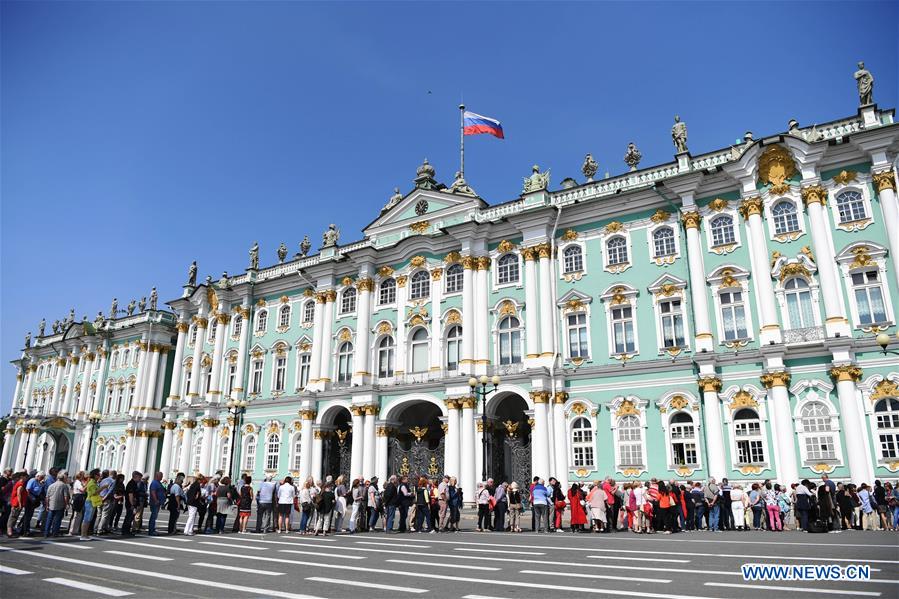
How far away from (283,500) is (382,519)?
23.5 feet

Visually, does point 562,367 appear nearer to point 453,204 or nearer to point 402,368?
point 402,368

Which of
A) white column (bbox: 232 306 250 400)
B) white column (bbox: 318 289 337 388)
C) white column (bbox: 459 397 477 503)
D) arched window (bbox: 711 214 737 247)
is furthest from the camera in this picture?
white column (bbox: 232 306 250 400)

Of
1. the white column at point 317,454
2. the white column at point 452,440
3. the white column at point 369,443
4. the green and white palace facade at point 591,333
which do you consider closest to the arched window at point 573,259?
the green and white palace facade at point 591,333

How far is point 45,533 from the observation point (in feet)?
59.8

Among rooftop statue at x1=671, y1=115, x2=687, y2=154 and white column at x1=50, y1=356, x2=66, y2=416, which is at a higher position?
rooftop statue at x1=671, y1=115, x2=687, y2=154

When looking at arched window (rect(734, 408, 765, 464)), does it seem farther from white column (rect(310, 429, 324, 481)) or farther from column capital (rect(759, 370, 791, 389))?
white column (rect(310, 429, 324, 481))

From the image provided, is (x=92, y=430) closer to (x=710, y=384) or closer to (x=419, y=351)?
(x=419, y=351)

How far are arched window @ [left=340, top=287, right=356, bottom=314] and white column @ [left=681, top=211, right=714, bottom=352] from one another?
20.2m

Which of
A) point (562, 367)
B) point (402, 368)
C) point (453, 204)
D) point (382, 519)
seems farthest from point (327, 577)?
point (453, 204)

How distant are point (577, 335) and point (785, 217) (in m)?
10.6

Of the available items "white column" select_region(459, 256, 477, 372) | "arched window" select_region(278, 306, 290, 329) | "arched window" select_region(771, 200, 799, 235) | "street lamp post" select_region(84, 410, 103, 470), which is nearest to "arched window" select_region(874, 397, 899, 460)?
"arched window" select_region(771, 200, 799, 235)

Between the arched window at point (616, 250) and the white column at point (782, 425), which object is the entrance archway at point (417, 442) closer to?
the arched window at point (616, 250)

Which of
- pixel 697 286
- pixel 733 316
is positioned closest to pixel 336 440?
pixel 697 286

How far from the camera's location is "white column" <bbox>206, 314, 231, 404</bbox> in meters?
44.4
